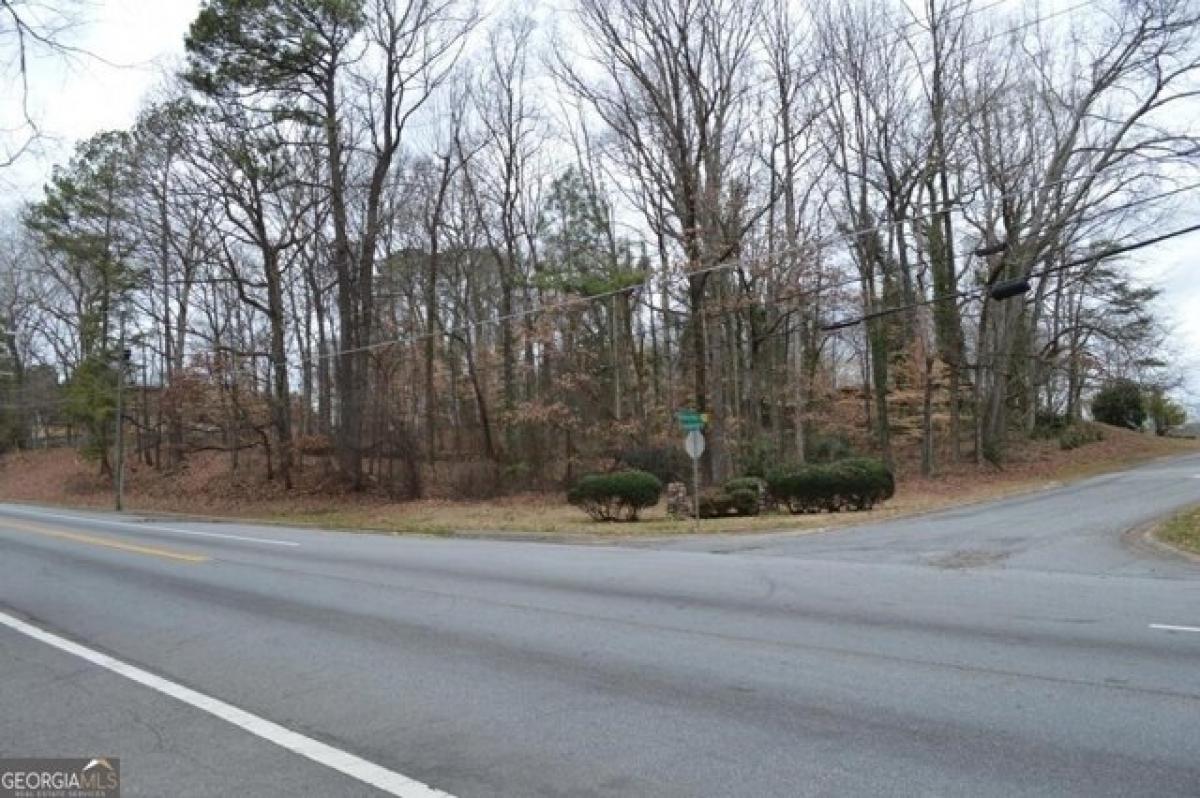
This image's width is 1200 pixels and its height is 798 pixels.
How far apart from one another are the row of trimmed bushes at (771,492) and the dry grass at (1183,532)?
27.3ft

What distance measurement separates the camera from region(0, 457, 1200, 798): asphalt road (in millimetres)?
4664

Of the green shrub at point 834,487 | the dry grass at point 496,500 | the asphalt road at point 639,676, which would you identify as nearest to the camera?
the asphalt road at point 639,676

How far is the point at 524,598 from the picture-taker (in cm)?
1035

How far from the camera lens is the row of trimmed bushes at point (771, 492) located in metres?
23.6

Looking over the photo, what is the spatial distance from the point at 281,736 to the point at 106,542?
1680cm

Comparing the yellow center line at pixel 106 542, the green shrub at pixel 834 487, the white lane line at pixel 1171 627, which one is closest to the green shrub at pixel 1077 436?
the green shrub at pixel 834 487

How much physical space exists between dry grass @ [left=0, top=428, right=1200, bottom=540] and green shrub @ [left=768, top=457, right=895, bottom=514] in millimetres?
670

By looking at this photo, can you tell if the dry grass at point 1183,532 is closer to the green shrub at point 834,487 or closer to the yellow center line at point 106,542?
the green shrub at point 834,487

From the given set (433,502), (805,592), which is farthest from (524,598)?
(433,502)

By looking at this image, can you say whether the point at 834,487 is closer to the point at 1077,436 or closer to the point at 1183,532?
the point at 1183,532

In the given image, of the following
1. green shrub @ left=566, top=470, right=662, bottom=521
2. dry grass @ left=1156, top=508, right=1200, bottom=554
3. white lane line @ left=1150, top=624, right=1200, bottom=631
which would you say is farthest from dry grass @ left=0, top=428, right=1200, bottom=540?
white lane line @ left=1150, top=624, right=1200, bottom=631

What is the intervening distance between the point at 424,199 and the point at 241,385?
38.8ft

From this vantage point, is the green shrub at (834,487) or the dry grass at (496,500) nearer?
the dry grass at (496,500)

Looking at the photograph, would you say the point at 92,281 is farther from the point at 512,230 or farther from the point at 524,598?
the point at 524,598
